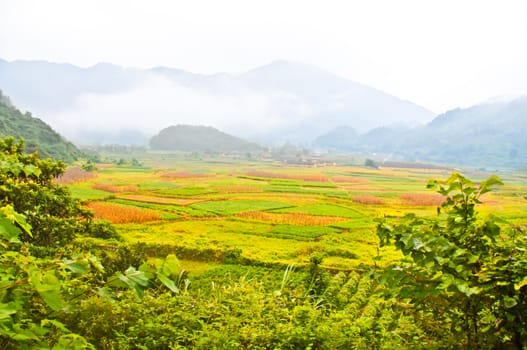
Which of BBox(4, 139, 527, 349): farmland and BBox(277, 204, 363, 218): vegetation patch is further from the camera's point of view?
BBox(277, 204, 363, 218): vegetation patch

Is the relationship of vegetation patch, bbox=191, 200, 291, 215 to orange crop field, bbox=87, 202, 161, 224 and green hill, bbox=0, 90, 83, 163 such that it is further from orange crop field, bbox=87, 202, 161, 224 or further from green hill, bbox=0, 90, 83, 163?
green hill, bbox=0, 90, 83, 163

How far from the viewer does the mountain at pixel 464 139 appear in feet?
248

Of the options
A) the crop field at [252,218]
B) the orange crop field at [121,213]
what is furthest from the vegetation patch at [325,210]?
the orange crop field at [121,213]

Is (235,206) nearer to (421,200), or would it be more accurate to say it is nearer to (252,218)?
(252,218)

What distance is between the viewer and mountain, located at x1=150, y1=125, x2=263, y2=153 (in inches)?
3578

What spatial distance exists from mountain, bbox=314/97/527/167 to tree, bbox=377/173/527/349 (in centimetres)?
7104

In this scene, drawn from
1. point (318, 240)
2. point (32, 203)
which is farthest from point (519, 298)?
point (318, 240)

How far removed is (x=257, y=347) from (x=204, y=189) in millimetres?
22330

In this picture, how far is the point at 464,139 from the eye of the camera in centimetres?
9556

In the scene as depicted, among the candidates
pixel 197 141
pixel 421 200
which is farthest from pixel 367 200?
pixel 197 141

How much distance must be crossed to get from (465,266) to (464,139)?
350ft

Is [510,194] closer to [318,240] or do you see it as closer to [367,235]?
[367,235]

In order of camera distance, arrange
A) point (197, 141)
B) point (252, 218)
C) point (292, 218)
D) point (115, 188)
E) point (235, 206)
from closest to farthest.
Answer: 1. point (252, 218)
2. point (292, 218)
3. point (235, 206)
4. point (115, 188)
5. point (197, 141)

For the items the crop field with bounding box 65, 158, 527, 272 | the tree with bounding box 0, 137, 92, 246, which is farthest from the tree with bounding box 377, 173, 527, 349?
the tree with bounding box 0, 137, 92, 246
